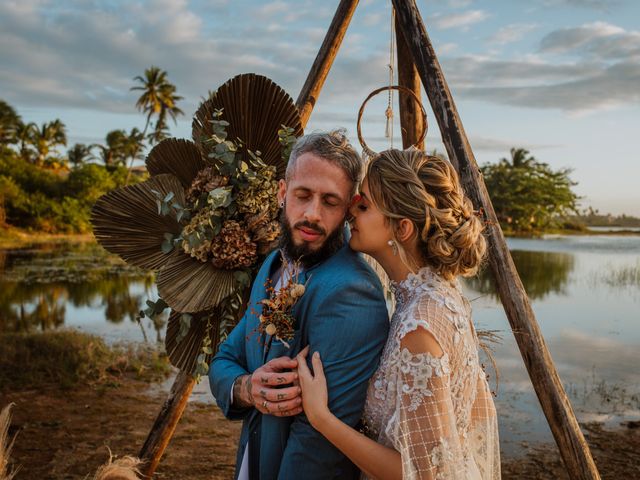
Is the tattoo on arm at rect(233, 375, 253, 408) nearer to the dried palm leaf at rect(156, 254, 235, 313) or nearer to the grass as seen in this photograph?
the dried palm leaf at rect(156, 254, 235, 313)

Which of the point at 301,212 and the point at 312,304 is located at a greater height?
the point at 301,212

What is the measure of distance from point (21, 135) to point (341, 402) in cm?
5650

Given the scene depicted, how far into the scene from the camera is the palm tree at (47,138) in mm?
53562

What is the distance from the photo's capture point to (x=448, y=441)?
5.99 feet

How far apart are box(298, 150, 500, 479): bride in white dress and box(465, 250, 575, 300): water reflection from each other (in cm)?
1278

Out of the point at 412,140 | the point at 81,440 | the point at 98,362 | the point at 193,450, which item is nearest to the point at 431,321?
the point at 412,140

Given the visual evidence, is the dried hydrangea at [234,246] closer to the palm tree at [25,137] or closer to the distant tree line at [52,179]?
the distant tree line at [52,179]

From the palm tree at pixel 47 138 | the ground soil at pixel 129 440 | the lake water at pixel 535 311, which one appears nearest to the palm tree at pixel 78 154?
the palm tree at pixel 47 138

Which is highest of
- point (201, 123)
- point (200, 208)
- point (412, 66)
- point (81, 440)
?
point (412, 66)

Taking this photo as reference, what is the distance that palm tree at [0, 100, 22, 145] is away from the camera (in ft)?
157

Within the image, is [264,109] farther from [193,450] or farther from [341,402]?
[193,450]

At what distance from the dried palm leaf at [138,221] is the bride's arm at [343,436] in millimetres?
1589

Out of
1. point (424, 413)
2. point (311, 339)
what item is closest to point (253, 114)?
point (311, 339)

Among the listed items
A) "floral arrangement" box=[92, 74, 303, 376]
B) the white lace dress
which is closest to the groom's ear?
"floral arrangement" box=[92, 74, 303, 376]
